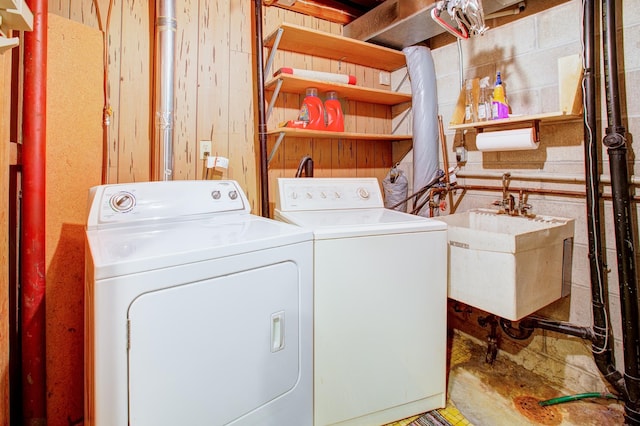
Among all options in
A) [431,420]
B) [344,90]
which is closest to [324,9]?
[344,90]

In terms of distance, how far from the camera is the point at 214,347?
3.72ft

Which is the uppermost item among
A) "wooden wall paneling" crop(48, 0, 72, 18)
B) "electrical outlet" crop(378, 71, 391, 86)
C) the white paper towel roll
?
"electrical outlet" crop(378, 71, 391, 86)

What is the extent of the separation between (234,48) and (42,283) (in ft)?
5.34

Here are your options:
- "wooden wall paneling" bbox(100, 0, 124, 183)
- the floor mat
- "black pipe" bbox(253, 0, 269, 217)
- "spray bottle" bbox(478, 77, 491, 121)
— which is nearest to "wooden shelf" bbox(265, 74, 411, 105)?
"black pipe" bbox(253, 0, 269, 217)

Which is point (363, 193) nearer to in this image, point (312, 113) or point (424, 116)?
point (312, 113)

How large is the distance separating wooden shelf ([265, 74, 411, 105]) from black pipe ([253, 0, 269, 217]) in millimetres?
108

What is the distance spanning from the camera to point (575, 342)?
192 cm

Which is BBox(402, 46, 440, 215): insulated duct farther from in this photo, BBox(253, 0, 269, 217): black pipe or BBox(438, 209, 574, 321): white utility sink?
BBox(253, 0, 269, 217): black pipe

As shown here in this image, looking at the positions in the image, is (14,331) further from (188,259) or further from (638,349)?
(638,349)

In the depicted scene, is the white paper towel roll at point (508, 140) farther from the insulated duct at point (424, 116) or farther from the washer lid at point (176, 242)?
the washer lid at point (176, 242)

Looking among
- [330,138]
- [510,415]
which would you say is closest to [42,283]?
[330,138]

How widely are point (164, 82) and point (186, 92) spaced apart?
0.78 feet

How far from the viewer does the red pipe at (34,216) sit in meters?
1.47

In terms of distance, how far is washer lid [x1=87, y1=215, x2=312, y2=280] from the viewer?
99cm
